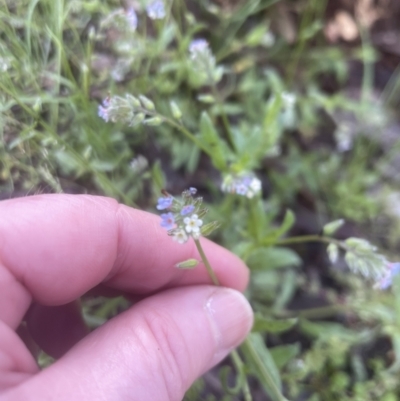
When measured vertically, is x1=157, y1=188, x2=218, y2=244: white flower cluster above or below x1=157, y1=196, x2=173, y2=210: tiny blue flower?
below

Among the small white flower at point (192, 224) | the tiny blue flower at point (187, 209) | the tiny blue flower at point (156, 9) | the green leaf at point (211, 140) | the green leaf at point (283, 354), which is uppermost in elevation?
the tiny blue flower at point (156, 9)

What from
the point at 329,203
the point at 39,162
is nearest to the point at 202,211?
the point at 39,162

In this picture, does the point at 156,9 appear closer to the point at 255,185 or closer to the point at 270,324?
the point at 255,185

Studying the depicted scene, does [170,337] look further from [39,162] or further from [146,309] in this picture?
[39,162]

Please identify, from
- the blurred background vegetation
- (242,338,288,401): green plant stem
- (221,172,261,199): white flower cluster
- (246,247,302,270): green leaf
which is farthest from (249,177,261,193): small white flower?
(242,338,288,401): green plant stem

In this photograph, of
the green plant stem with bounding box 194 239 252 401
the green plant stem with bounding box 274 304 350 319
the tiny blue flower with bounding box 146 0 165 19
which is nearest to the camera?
the green plant stem with bounding box 194 239 252 401

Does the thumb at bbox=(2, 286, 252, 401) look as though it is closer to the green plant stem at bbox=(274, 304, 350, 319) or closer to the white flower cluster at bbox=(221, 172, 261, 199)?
the white flower cluster at bbox=(221, 172, 261, 199)

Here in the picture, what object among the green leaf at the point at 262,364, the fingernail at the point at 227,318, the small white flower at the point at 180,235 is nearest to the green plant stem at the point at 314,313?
the green leaf at the point at 262,364

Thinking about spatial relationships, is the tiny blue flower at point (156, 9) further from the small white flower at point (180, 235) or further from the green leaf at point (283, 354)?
the green leaf at point (283, 354)
